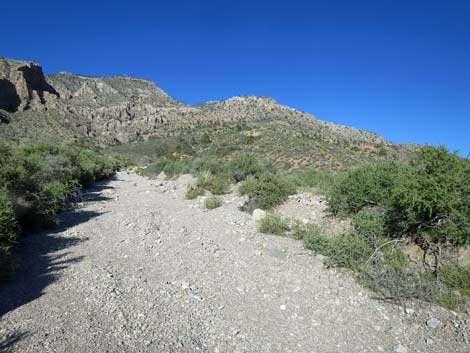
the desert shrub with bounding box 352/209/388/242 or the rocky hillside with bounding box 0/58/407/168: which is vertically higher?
the rocky hillside with bounding box 0/58/407/168

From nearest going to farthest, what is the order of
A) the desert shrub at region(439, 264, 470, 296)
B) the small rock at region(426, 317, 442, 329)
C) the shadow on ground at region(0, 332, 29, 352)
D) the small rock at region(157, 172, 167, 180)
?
the shadow on ground at region(0, 332, 29, 352), the small rock at region(426, 317, 442, 329), the desert shrub at region(439, 264, 470, 296), the small rock at region(157, 172, 167, 180)

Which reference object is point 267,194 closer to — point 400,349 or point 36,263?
point 36,263

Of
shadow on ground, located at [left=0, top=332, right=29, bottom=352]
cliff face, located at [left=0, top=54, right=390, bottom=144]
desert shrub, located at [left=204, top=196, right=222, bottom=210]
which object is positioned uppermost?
cliff face, located at [left=0, top=54, right=390, bottom=144]

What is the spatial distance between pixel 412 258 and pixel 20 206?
992cm

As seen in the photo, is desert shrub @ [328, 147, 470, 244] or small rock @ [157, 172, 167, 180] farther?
small rock @ [157, 172, 167, 180]

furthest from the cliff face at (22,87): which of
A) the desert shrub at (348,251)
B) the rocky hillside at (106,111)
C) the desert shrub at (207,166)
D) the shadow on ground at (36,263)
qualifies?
the desert shrub at (348,251)

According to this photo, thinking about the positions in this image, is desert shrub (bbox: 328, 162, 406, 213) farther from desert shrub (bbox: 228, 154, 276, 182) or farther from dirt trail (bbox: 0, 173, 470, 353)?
desert shrub (bbox: 228, 154, 276, 182)

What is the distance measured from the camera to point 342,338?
432cm

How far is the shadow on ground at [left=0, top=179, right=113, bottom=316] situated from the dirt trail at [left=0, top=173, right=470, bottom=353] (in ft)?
0.07

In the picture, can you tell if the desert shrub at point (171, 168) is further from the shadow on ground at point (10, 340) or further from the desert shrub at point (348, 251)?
the shadow on ground at point (10, 340)

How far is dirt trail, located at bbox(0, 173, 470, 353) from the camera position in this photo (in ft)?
13.4

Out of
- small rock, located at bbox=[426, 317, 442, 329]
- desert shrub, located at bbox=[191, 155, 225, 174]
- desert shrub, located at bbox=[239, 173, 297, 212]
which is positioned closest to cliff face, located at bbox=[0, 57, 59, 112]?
desert shrub, located at bbox=[191, 155, 225, 174]

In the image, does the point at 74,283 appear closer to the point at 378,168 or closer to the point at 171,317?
the point at 171,317

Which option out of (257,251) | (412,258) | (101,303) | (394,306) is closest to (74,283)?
(101,303)
